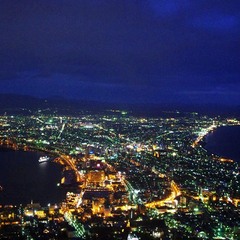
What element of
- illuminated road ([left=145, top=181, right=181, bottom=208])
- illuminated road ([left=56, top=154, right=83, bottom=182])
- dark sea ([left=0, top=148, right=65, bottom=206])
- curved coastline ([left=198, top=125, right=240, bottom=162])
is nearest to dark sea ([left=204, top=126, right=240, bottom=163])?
curved coastline ([left=198, top=125, right=240, bottom=162])

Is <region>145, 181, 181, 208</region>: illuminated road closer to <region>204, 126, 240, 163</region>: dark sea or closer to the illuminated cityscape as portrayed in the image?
the illuminated cityscape

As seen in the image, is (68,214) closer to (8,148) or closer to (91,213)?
(91,213)

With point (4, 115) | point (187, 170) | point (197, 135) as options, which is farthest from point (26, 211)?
point (4, 115)

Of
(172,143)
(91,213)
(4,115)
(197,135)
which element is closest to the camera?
Answer: (91,213)

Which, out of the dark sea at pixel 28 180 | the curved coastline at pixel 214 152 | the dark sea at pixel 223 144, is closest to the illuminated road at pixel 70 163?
the dark sea at pixel 28 180

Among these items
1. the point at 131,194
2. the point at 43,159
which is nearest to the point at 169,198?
the point at 131,194
